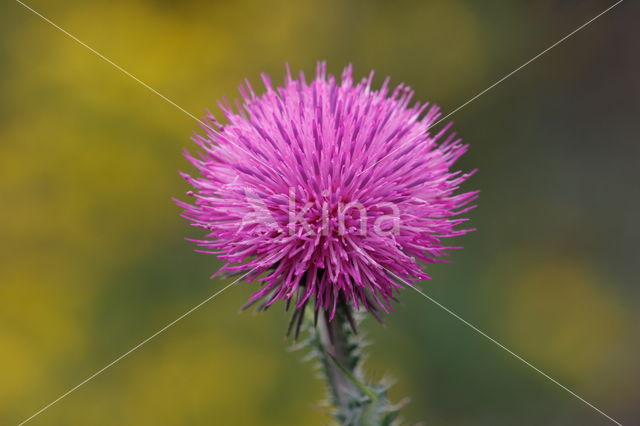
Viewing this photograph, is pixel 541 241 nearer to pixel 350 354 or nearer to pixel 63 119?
pixel 350 354

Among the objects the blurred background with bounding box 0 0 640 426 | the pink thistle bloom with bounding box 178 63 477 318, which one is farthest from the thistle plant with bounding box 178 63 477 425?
the blurred background with bounding box 0 0 640 426

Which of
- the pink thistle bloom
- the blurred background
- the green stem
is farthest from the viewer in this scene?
the blurred background

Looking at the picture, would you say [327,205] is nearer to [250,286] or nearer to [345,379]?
[345,379]

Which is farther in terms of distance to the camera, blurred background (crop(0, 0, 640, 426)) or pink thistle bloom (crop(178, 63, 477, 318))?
blurred background (crop(0, 0, 640, 426))

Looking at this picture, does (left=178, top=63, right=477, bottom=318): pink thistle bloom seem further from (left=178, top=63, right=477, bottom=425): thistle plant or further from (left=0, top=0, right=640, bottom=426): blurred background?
(left=0, top=0, right=640, bottom=426): blurred background

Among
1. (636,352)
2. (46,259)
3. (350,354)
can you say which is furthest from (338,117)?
(636,352)

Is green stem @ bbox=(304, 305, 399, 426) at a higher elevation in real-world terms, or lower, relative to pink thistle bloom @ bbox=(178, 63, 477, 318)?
lower

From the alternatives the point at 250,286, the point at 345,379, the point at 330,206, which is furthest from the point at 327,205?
the point at 250,286
